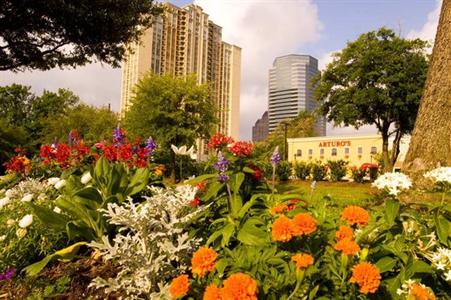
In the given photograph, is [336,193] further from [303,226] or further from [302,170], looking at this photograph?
[303,226]

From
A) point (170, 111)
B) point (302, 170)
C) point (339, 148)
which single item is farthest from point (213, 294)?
point (339, 148)

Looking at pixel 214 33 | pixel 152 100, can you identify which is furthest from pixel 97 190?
pixel 214 33

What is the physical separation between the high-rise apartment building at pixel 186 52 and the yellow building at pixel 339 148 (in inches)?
1325

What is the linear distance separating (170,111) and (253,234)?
24384 mm

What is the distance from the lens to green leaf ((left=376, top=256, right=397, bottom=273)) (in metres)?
2.02

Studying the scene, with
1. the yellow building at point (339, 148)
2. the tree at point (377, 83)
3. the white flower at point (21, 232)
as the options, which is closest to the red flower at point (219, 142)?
the white flower at point (21, 232)

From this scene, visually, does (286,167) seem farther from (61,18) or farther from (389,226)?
(389,226)

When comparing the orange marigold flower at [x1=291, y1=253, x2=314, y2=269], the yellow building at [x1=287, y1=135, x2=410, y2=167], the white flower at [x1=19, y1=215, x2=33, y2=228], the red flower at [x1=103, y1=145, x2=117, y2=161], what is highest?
the yellow building at [x1=287, y1=135, x2=410, y2=167]

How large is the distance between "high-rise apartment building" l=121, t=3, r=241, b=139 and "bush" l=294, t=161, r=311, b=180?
6213 cm

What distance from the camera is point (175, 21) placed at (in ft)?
321

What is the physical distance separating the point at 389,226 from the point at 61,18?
1052 centimetres

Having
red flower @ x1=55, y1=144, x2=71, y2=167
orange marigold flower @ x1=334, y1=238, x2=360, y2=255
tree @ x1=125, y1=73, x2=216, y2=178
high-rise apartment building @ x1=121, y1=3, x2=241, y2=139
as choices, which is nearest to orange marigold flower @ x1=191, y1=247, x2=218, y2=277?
orange marigold flower @ x1=334, y1=238, x2=360, y2=255

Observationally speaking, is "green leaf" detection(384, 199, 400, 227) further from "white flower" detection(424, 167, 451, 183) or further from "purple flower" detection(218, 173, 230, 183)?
"purple flower" detection(218, 173, 230, 183)

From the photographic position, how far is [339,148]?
58281 mm
